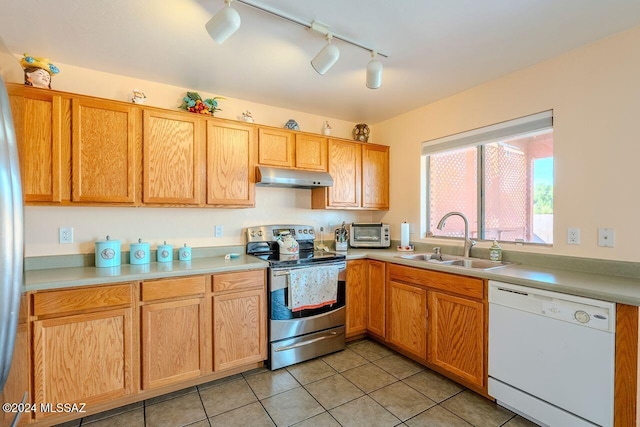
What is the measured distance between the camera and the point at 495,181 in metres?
2.58

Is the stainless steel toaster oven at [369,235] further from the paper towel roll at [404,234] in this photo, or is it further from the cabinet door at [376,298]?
the cabinet door at [376,298]

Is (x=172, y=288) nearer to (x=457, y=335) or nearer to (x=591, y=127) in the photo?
(x=457, y=335)

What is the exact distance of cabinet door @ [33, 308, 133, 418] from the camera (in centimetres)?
165

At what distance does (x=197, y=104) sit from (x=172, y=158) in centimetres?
54

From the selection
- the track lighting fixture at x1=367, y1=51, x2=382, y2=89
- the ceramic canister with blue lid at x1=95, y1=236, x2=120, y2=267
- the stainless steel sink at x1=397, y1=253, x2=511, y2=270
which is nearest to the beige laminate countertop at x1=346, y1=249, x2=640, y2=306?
the stainless steel sink at x1=397, y1=253, x2=511, y2=270

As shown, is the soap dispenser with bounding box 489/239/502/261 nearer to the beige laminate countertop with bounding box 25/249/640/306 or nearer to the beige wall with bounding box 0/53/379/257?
the beige laminate countertop with bounding box 25/249/640/306

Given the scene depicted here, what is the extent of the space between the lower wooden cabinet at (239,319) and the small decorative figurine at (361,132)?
198 centimetres

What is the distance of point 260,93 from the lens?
8.86 feet

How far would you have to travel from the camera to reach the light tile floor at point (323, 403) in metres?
1.78

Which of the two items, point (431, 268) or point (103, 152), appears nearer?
point (103, 152)

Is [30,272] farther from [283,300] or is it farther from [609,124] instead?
[609,124]

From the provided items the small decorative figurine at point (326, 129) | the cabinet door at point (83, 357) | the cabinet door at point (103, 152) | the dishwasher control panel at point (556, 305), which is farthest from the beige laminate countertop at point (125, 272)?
the dishwasher control panel at point (556, 305)

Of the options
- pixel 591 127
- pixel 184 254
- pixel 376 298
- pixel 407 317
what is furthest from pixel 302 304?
pixel 591 127

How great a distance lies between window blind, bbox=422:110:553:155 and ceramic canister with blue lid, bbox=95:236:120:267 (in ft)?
9.52
